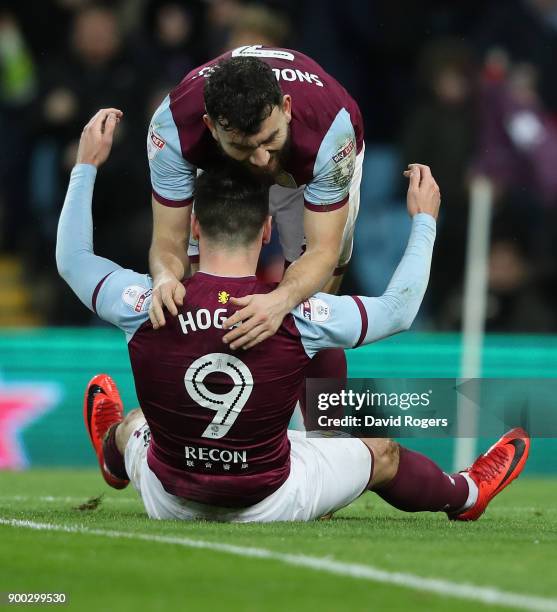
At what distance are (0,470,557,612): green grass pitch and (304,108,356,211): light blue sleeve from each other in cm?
129

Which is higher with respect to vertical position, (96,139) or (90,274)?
(96,139)

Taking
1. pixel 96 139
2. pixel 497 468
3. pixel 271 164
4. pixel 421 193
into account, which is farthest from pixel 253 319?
pixel 497 468

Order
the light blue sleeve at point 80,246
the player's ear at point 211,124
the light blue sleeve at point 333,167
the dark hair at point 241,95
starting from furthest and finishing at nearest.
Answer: the light blue sleeve at point 333,167, the light blue sleeve at point 80,246, the player's ear at point 211,124, the dark hair at point 241,95

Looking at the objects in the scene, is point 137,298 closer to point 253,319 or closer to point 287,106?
point 253,319

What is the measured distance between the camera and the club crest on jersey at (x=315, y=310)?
5543mm

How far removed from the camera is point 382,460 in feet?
19.8

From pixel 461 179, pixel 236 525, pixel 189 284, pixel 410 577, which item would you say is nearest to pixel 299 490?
pixel 236 525

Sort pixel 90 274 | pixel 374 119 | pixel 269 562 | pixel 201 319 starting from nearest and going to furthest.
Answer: pixel 269 562, pixel 201 319, pixel 90 274, pixel 374 119

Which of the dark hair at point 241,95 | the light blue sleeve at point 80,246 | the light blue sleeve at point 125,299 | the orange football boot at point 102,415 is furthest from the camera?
the orange football boot at point 102,415

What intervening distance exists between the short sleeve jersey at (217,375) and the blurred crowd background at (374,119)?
6.01 meters

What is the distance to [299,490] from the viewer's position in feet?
19.0

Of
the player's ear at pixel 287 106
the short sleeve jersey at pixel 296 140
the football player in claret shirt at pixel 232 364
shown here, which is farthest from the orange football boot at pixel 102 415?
the player's ear at pixel 287 106

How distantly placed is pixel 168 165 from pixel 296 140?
555 mm

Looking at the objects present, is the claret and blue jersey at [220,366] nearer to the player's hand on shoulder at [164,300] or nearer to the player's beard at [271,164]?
the player's hand on shoulder at [164,300]
